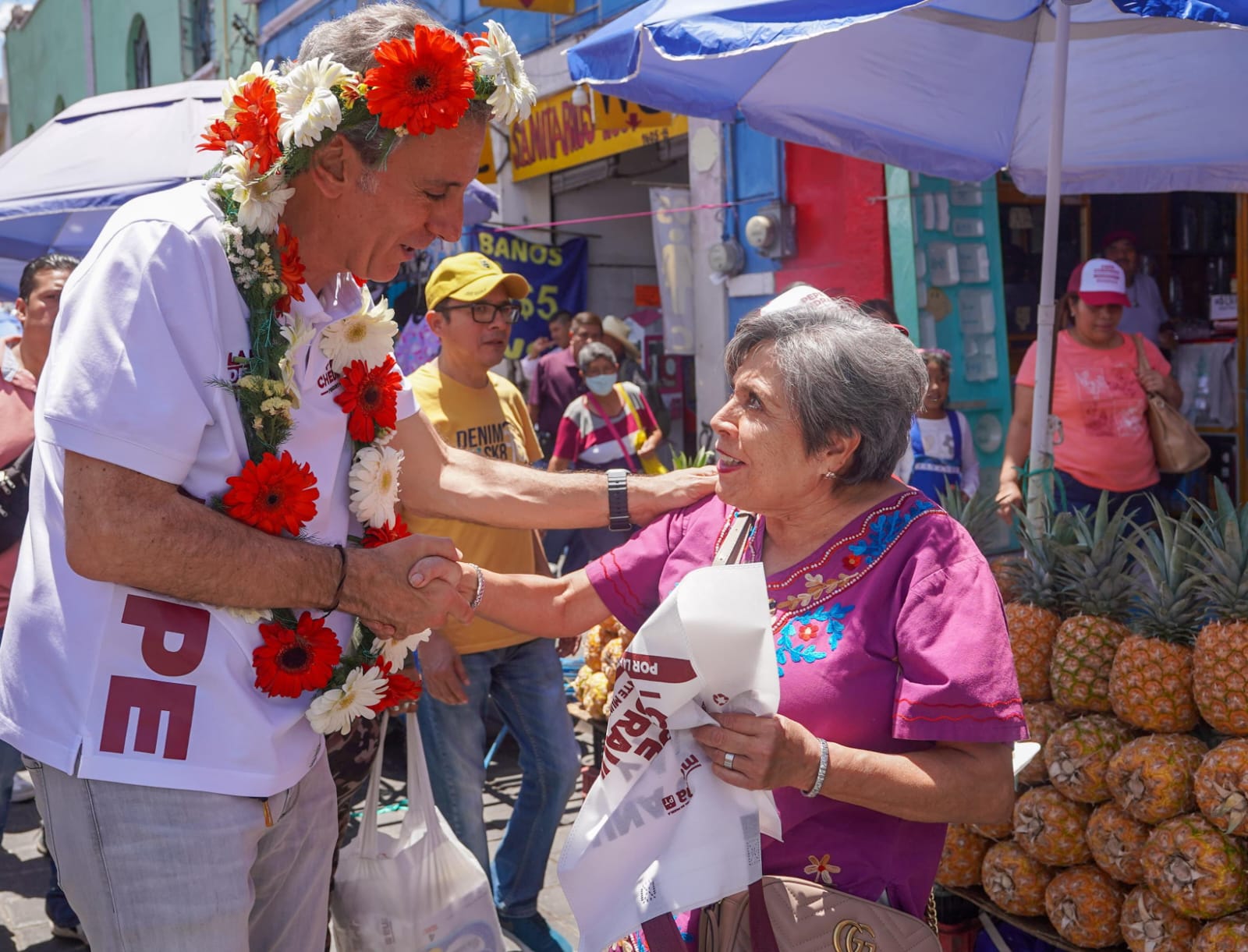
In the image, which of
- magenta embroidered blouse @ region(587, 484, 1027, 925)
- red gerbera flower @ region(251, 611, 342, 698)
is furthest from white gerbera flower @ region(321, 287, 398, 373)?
magenta embroidered blouse @ region(587, 484, 1027, 925)

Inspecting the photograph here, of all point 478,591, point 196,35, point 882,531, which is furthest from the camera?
point 196,35

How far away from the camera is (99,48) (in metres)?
23.8

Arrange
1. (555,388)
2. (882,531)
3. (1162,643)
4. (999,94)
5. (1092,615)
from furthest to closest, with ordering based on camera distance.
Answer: (555,388)
(999,94)
(1092,615)
(1162,643)
(882,531)

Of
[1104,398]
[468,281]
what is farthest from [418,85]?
[1104,398]

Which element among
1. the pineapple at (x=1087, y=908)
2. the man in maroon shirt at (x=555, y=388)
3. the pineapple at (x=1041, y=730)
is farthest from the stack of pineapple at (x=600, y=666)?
the man in maroon shirt at (x=555, y=388)

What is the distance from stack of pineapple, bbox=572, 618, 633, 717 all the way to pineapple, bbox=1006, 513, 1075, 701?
1.73 m

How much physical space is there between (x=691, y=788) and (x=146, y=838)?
0.93 metres

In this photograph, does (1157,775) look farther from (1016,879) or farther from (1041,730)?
(1016,879)

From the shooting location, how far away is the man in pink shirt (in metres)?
4.04

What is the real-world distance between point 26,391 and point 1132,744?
13.3ft

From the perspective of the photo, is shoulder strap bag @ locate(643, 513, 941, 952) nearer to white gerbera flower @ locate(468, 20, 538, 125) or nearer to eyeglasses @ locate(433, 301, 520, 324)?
white gerbera flower @ locate(468, 20, 538, 125)

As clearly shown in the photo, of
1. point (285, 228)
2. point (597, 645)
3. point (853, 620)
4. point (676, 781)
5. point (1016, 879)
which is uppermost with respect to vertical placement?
point (285, 228)

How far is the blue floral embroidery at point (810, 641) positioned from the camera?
2.21m

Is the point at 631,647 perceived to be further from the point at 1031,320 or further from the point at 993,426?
the point at 1031,320
